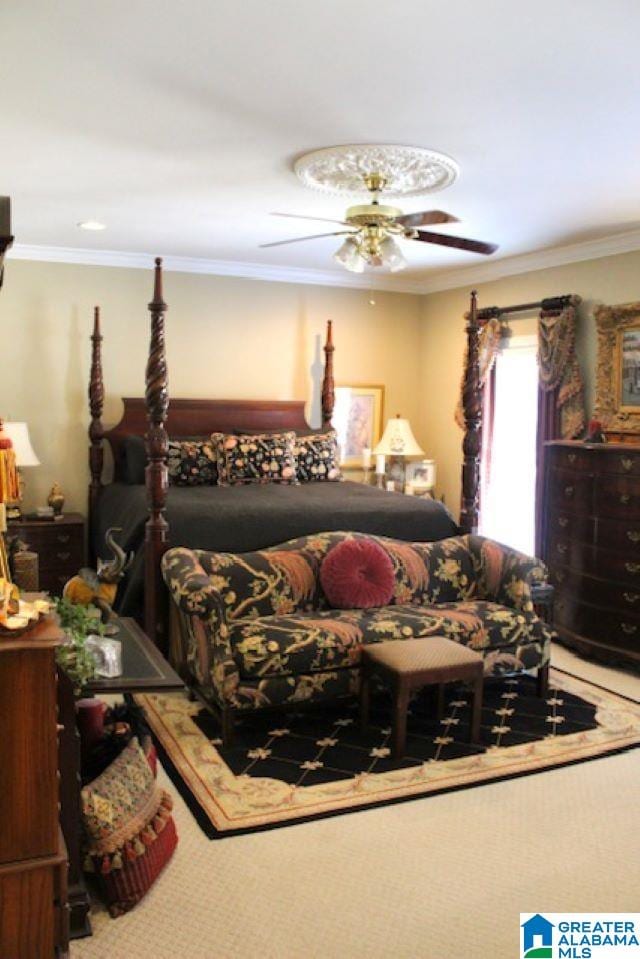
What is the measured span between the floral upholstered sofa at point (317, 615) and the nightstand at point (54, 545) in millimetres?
1933

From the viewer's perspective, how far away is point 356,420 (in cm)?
721

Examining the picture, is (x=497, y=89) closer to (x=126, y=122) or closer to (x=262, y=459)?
(x=126, y=122)

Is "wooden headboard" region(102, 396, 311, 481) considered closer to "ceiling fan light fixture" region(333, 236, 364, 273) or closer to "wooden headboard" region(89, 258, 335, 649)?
"wooden headboard" region(89, 258, 335, 649)

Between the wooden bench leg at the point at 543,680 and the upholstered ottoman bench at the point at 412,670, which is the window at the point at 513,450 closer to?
the wooden bench leg at the point at 543,680

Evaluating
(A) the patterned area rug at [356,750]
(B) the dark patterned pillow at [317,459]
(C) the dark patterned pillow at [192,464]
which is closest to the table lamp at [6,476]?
(A) the patterned area rug at [356,750]

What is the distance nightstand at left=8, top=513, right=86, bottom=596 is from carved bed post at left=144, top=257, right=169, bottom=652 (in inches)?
66.7

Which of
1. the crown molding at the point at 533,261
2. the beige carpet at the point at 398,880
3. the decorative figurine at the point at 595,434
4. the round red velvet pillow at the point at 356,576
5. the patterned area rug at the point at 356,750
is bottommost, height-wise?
the beige carpet at the point at 398,880

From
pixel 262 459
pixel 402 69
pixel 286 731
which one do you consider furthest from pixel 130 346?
pixel 402 69

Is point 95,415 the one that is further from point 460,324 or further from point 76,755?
point 76,755

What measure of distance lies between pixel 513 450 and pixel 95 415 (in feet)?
10.3

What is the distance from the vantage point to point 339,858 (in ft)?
9.11

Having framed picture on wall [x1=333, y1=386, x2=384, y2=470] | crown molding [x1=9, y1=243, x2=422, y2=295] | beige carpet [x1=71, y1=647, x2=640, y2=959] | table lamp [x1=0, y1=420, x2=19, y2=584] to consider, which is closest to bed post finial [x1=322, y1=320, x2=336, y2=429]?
framed picture on wall [x1=333, y1=386, x2=384, y2=470]

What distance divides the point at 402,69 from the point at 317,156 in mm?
986

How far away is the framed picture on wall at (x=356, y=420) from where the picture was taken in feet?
23.4
